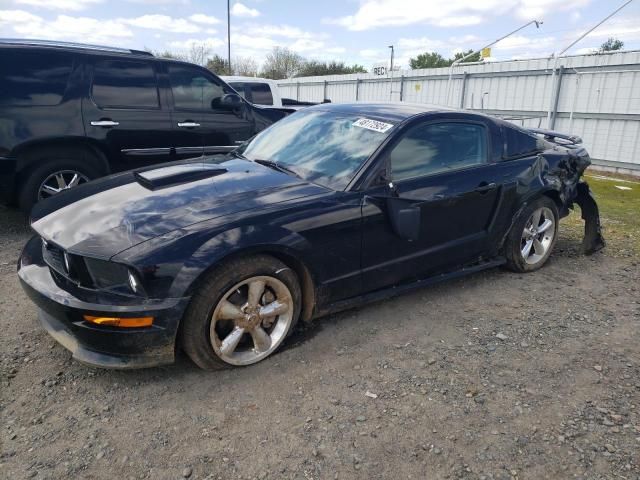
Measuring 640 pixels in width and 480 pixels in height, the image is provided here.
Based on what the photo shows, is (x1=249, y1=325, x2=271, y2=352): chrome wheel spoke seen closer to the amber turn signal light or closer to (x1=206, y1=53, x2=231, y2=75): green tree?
the amber turn signal light

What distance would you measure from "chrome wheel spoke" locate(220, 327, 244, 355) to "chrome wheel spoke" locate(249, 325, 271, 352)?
0.28 feet

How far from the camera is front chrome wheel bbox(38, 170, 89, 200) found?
16.0ft

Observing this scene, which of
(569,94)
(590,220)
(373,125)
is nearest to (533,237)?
(590,220)

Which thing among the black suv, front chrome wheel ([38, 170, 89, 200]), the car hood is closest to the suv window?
the black suv

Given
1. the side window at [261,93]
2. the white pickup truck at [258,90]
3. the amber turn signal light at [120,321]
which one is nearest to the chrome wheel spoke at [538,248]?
the amber turn signal light at [120,321]

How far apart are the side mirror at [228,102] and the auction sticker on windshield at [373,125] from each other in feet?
9.42

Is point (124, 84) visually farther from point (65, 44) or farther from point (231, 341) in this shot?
point (231, 341)

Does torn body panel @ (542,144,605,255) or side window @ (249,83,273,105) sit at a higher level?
side window @ (249,83,273,105)

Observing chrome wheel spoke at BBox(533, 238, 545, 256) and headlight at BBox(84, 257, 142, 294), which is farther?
chrome wheel spoke at BBox(533, 238, 545, 256)

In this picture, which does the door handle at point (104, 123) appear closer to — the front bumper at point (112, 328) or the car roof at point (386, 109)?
the car roof at point (386, 109)

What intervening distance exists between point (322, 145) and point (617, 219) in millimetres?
5195

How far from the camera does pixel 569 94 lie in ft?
40.0

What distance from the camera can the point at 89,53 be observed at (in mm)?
5062

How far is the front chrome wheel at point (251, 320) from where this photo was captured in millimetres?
2707
